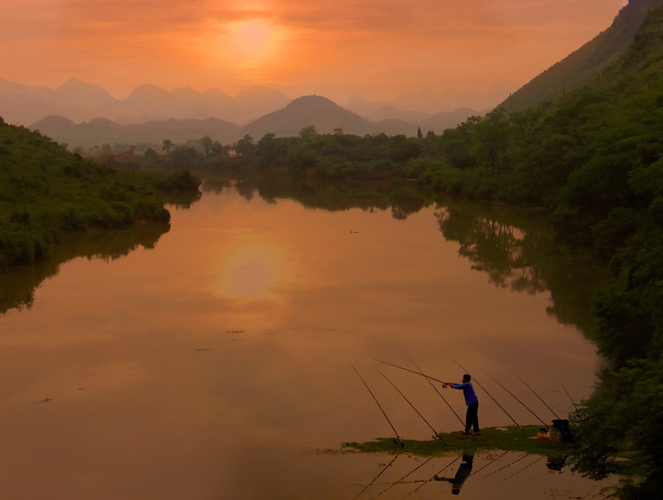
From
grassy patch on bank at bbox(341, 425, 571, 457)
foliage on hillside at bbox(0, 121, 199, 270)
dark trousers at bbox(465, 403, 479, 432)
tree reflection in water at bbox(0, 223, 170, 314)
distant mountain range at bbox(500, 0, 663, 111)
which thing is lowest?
grassy patch on bank at bbox(341, 425, 571, 457)

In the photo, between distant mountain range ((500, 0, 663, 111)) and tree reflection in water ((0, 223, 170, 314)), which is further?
distant mountain range ((500, 0, 663, 111))

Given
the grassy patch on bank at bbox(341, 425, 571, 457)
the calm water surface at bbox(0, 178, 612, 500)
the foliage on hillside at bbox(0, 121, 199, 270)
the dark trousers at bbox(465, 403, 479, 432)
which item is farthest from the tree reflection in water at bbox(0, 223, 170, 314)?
the dark trousers at bbox(465, 403, 479, 432)

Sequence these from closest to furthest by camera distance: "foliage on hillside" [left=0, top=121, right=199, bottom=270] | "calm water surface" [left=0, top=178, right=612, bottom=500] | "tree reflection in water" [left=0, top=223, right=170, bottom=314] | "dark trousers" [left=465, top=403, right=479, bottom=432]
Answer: "calm water surface" [left=0, top=178, right=612, bottom=500]
"dark trousers" [left=465, top=403, right=479, bottom=432]
"tree reflection in water" [left=0, top=223, right=170, bottom=314]
"foliage on hillside" [left=0, top=121, right=199, bottom=270]

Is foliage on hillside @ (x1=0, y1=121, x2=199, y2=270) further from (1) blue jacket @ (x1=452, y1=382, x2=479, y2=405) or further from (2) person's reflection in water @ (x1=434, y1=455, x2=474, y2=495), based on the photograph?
(2) person's reflection in water @ (x1=434, y1=455, x2=474, y2=495)

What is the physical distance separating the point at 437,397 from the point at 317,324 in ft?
23.6

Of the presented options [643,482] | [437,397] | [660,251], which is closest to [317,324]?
[437,397]

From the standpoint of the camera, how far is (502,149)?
6538cm

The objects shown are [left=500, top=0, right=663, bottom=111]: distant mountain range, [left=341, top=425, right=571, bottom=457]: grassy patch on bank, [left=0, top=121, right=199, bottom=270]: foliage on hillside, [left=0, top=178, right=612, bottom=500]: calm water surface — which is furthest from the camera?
[left=500, top=0, right=663, bottom=111]: distant mountain range

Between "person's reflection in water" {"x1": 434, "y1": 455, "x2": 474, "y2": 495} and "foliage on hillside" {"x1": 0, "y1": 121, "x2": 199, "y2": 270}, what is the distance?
81.8 ft

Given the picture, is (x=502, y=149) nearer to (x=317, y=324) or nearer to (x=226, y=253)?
(x=226, y=253)

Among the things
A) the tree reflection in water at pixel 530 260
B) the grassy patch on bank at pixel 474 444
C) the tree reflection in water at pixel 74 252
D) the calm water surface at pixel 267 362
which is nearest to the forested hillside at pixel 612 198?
the grassy patch on bank at pixel 474 444

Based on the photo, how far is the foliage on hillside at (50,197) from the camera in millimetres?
34594

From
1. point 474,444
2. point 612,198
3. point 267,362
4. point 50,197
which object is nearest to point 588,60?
point 50,197

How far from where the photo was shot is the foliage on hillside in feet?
113
